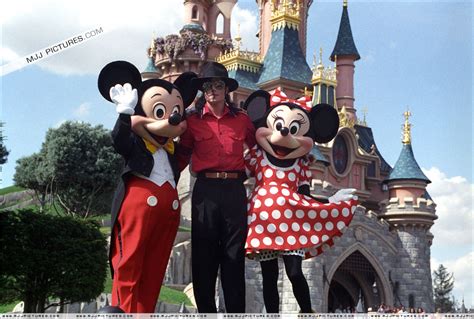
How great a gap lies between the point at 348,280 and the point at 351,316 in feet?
61.7

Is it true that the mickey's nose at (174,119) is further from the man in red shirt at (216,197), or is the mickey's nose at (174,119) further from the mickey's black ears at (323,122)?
the mickey's black ears at (323,122)

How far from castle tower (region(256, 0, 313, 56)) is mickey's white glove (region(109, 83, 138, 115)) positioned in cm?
2299

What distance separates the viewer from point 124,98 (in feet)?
24.0

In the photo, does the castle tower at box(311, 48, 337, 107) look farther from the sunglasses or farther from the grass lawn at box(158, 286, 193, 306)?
the sunglasses

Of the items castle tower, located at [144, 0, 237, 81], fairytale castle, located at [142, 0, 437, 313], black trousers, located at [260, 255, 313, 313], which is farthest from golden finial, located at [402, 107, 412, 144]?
black trousers, located at [260, 255, 313, 313]

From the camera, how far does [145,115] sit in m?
7.64

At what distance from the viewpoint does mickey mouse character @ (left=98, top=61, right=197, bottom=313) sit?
7148mm

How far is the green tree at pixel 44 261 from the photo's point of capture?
16.0 meters

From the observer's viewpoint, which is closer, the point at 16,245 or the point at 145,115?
the point at 145,115

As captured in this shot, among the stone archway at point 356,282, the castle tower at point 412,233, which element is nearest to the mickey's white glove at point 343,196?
the stone archway at point 356,282

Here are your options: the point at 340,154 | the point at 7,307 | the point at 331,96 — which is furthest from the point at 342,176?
the point at 7,307

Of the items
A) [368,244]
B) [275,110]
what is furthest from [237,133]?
[368,244]

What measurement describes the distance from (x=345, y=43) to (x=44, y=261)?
62.0 ft

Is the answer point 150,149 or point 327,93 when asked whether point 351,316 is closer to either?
point 150,149
